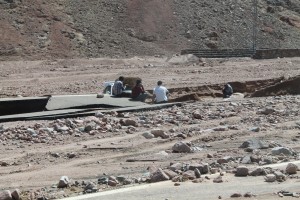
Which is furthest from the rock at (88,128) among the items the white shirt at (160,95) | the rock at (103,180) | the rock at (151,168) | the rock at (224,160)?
the white shirt at (160,95)

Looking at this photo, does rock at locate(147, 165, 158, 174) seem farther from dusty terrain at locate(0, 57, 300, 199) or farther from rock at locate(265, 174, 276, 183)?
rock at locate(265, 174, 276, 183)

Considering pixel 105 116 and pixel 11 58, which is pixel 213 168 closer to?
pixel 105 116

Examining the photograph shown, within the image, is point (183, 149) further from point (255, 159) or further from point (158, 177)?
point (158, 177)

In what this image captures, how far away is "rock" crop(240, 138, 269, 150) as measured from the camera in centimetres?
1086

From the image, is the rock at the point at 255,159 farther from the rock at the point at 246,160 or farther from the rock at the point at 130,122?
the rock at the point at 130,122

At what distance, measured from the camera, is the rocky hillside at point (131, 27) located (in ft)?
147

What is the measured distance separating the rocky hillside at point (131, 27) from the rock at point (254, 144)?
32.5m

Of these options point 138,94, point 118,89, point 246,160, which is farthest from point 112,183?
point 118,89

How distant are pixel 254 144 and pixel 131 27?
38.9m

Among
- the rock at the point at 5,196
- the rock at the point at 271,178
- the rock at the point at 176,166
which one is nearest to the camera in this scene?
the rock at the point at 5,196

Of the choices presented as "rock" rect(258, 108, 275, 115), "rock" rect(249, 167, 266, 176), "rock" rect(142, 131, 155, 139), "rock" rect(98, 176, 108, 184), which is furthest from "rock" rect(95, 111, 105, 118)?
"rock" rect(249, 167, 266, 176)

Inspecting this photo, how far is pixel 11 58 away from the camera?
139 ft

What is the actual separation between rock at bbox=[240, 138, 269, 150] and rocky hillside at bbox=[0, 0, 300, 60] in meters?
32.5

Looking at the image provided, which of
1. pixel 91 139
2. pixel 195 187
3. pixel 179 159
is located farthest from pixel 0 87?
pixel 195 187
